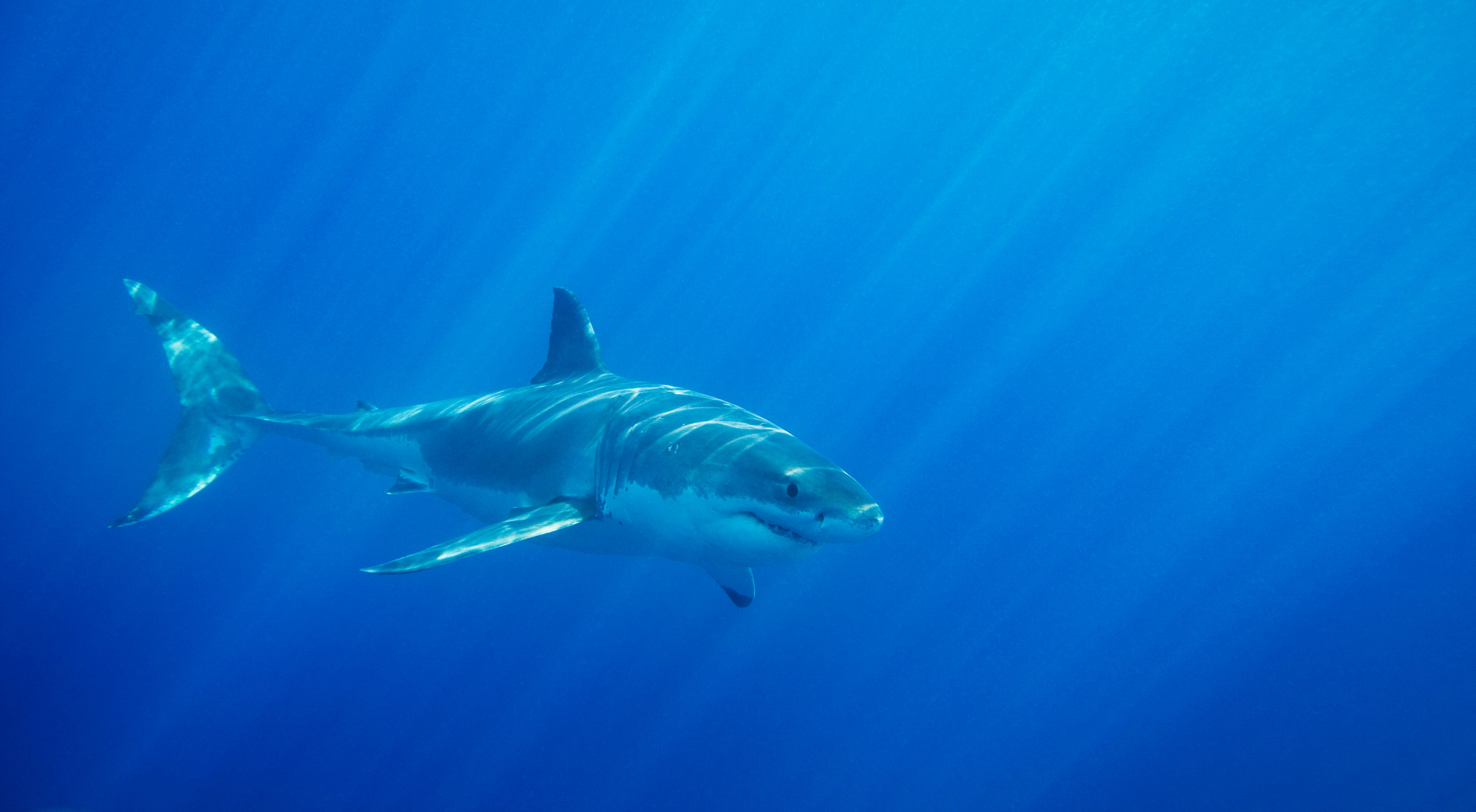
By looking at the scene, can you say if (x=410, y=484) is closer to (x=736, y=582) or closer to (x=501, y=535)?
(x=501, y=535)

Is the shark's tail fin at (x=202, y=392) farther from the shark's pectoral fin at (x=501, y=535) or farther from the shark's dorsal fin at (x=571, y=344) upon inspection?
the shark's pectoral fin at (x=501, y=535)

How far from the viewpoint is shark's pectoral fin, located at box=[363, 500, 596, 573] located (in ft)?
8.94

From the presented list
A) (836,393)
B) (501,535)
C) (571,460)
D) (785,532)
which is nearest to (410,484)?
(571,460)

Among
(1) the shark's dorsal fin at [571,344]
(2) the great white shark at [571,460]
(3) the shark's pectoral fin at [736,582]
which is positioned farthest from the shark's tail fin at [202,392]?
(3) the shark's pectoral fin at [736,582]

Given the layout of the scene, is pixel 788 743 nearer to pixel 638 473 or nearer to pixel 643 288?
pixel 638 473

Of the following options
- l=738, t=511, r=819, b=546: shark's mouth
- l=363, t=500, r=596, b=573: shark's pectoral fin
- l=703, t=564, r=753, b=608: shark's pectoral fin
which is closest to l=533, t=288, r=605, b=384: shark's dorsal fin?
l=363, t=500, r=596, b=573: shark's pectoral fin

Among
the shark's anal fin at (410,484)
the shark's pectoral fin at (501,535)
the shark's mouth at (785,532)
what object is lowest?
the shark's anal fin at (410,484)

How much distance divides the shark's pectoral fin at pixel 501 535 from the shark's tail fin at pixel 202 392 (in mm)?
4824

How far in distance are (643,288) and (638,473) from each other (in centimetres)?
3896

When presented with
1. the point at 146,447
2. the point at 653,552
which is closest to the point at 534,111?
the point at 146,447

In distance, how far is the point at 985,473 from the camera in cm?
2458

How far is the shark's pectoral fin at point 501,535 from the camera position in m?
2.72

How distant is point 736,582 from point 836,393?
28285 mm

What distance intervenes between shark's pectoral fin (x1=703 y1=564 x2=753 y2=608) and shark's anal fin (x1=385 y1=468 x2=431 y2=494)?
2782 mm
